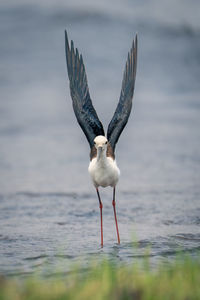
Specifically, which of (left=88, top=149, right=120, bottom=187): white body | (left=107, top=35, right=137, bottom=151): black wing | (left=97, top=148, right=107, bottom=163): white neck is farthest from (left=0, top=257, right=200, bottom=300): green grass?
(left=107, top=35, right=137, bottom=151): black wing

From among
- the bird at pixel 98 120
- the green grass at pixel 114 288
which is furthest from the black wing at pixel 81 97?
the green grass at pixel 114 288

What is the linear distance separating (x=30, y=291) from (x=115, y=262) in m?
2.27

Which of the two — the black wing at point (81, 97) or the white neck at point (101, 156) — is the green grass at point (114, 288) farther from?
the black wing at point (81, 97)

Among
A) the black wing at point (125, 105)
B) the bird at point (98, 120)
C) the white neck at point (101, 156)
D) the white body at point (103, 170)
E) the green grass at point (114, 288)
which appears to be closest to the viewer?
the green grass at point (114, 288)

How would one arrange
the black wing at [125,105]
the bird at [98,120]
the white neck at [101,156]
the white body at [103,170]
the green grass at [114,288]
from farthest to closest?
1. the black wing at [125,105]
2. the bird at [98,120]
3. the white body at [103,170]
4. the white neck at [101,156]
5. the green grass at [114,288]

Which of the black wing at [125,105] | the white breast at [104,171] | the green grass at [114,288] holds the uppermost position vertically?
the black wing at [125,105]

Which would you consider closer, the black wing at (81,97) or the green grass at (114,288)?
the green grass at (114,288)

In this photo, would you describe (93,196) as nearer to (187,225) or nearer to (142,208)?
(142,208)

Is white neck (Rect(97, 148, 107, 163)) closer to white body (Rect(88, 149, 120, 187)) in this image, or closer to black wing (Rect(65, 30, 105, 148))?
white body (Rect(88, 149, 120, 187))

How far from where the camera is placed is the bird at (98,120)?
6699 mm

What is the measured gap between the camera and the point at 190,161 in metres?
12.5

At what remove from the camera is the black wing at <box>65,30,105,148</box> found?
7078mm

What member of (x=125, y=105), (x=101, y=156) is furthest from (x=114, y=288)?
(x=125, y=105)

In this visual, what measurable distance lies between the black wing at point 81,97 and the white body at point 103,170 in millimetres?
498
